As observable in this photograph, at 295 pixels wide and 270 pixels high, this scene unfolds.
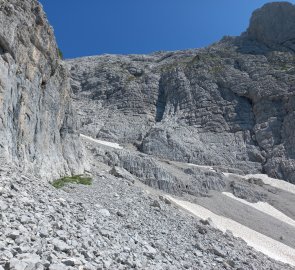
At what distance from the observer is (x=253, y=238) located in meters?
31.4

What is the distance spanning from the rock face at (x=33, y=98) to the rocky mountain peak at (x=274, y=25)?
263ft

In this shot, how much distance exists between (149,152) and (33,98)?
40030 millimetres

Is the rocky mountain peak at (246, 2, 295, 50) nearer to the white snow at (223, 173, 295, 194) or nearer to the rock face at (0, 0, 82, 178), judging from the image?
the white snow at (223, 173, 295, 194)

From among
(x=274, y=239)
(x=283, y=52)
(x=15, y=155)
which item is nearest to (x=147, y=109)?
(x=283, y=52)

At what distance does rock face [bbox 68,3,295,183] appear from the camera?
64.7 meters

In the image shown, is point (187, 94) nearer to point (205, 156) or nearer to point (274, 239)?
point (205, 156)

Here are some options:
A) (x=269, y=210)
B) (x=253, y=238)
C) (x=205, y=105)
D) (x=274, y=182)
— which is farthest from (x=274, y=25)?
(x=253, y=238)

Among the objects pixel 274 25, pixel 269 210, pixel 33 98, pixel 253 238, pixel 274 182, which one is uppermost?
pixel 274 25

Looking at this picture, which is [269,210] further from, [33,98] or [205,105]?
[205,105]

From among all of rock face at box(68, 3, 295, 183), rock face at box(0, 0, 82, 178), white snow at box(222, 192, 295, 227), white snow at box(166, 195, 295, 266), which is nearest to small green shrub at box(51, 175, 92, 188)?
rock face at box(0, 0, 82, 178)

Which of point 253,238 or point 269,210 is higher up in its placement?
point 269,210

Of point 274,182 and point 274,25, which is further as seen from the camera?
point 274,25

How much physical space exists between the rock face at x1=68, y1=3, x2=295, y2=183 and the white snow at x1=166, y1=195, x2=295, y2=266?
2600 cm

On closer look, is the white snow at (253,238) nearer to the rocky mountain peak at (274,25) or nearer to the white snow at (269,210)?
the white snow at (269,210)
